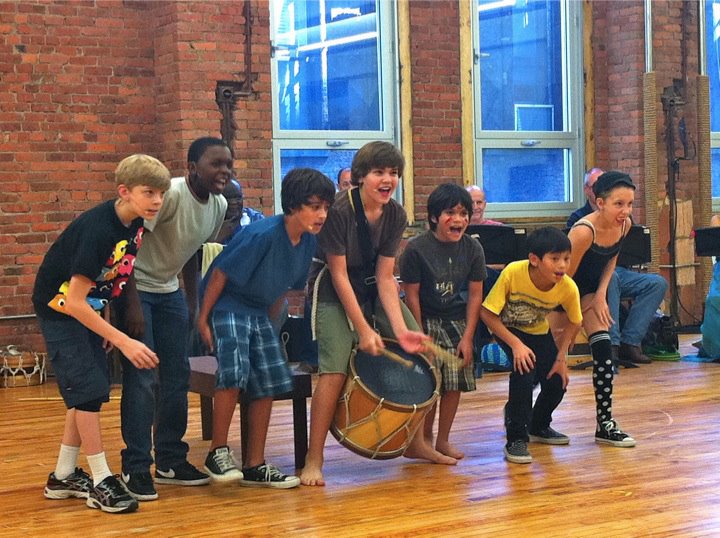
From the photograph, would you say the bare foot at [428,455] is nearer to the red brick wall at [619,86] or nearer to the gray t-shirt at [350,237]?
the gray t-shirt at [350,237]

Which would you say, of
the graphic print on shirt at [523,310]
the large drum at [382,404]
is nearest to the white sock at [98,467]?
the large drum at [382,404]

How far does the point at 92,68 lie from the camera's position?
27.4 ft

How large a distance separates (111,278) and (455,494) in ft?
4.82

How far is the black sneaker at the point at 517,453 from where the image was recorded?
15.9 ft

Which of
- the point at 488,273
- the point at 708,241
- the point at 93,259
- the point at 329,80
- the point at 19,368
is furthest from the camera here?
the point at 329,80

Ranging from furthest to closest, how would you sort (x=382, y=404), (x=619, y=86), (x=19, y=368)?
(x=619, y=86), (x=19, y=368), (x=382, y=404)

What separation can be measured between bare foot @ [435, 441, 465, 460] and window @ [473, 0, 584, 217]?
5.25 meters

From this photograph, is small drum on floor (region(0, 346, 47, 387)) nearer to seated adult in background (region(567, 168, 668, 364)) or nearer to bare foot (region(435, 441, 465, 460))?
bare foot (region(435, 441, 465, 460))

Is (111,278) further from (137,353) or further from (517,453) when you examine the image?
(517,453)

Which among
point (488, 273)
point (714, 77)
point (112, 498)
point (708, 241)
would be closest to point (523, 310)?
point (112, 498)

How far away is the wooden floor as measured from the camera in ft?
12.6

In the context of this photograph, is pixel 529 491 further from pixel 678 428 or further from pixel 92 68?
pixel 92 68

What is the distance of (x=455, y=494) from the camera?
14.1 ft

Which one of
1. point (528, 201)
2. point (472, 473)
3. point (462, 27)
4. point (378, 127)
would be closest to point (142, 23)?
point (378, 127)
